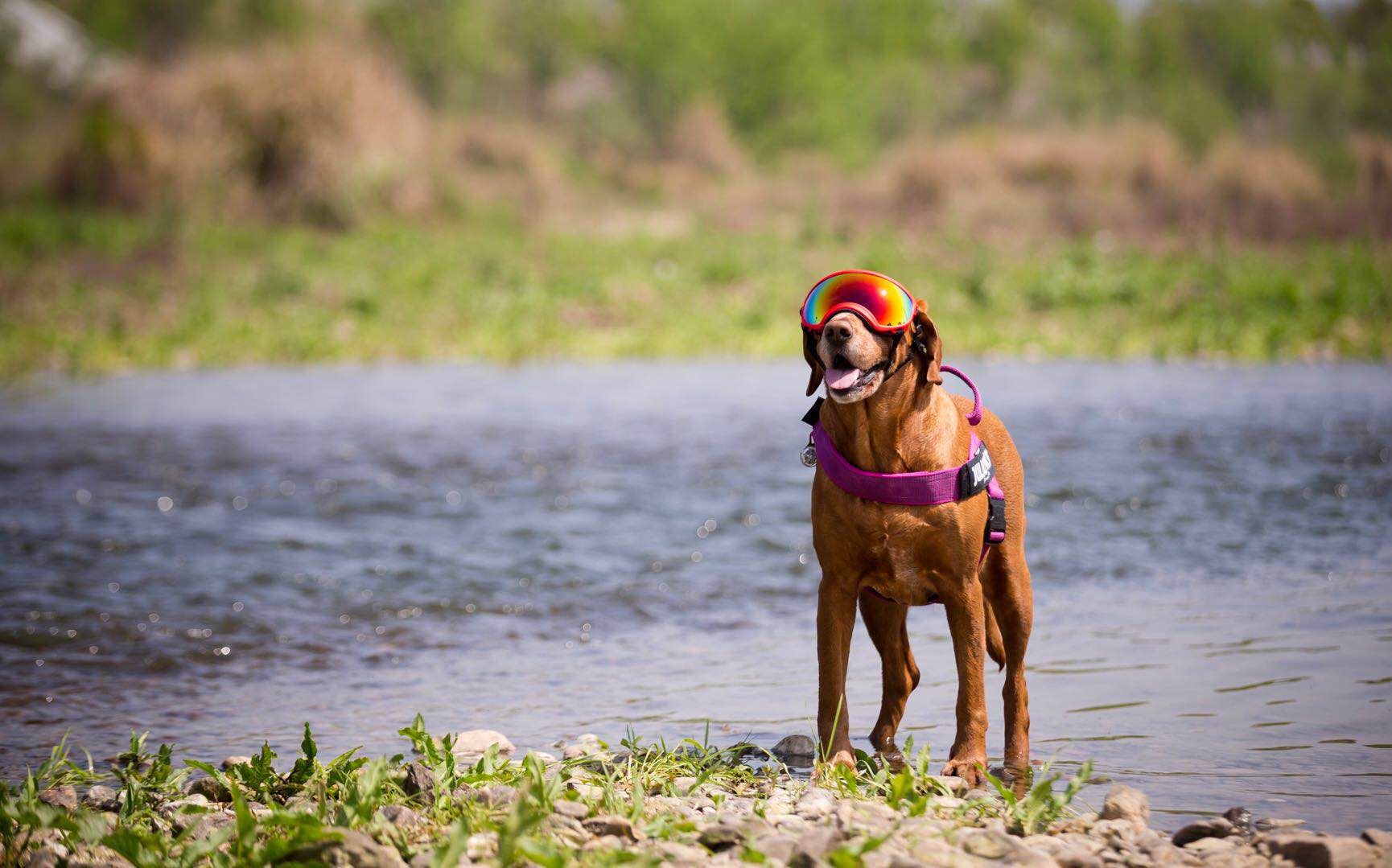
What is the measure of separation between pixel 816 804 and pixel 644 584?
11.3 ft

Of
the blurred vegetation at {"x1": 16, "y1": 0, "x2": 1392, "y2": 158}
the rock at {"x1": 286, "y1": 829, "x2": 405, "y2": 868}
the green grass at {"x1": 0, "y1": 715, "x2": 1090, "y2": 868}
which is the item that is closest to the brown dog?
the green grass at {"x1": 0, "y1": 715, "x2": 1090, "y2": 868}

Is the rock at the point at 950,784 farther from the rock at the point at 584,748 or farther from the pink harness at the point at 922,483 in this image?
the rock at the point at 584,748

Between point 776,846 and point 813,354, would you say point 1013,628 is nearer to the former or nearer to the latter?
point 813,354

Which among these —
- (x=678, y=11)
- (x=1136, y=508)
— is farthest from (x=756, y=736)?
(x=678, y=11)

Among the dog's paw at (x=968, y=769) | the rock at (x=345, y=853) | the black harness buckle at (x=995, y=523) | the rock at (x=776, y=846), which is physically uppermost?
the black harness buckle at (x=995, y=523)

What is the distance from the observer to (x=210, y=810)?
422cm

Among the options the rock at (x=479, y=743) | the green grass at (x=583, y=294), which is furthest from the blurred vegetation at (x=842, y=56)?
the rock at (x=479, y=743)

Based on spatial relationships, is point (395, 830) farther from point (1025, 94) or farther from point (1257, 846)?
point (1025, 94)

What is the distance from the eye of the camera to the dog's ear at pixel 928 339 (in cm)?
422

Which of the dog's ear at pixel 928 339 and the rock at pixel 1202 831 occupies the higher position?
the dog's ear at pixel 928 339

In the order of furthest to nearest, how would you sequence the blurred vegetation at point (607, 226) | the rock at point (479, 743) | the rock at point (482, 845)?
the blurred vegetation at point (607, 226) < the rock at point (479, 743) < the rock at point (482, 845)

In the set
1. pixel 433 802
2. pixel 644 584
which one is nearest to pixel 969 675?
pixel 433 802

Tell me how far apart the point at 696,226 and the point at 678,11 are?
25.6 meters

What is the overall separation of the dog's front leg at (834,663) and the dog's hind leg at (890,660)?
26 cm
